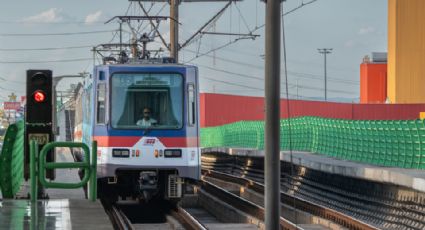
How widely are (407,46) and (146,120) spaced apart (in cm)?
5253

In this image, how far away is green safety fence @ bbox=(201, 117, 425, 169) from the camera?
2123cm

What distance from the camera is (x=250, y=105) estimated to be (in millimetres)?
80375

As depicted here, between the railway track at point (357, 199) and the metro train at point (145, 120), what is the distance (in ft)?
9.57

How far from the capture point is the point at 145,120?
70.2 ft

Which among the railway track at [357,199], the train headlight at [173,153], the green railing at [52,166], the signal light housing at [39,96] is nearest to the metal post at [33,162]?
the green railing at [52,166]

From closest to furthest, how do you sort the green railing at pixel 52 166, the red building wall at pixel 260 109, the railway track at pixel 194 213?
1. the green railing at pixel 52 166
2. the railway track at pixel 194 213
3. the red building wall at pixel 260 109

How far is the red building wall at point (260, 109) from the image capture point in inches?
2964

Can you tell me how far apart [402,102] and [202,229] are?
59.2m

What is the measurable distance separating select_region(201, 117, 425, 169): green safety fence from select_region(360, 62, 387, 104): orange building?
172ft

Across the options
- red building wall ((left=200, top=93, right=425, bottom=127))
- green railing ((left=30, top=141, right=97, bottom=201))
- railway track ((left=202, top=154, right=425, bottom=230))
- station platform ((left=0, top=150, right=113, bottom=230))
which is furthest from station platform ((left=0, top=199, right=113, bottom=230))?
red building wall ((left=200, top=93, right=425, bottom=127))

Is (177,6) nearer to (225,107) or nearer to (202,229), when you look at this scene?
(202,229)

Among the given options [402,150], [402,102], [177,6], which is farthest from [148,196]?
[402,102]

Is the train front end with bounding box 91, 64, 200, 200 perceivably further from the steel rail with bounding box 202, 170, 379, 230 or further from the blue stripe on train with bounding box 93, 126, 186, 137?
the steel rail with bounding box 202, 170, 379, 230

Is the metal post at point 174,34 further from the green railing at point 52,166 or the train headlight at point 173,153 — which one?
the green railing at point 52,166
